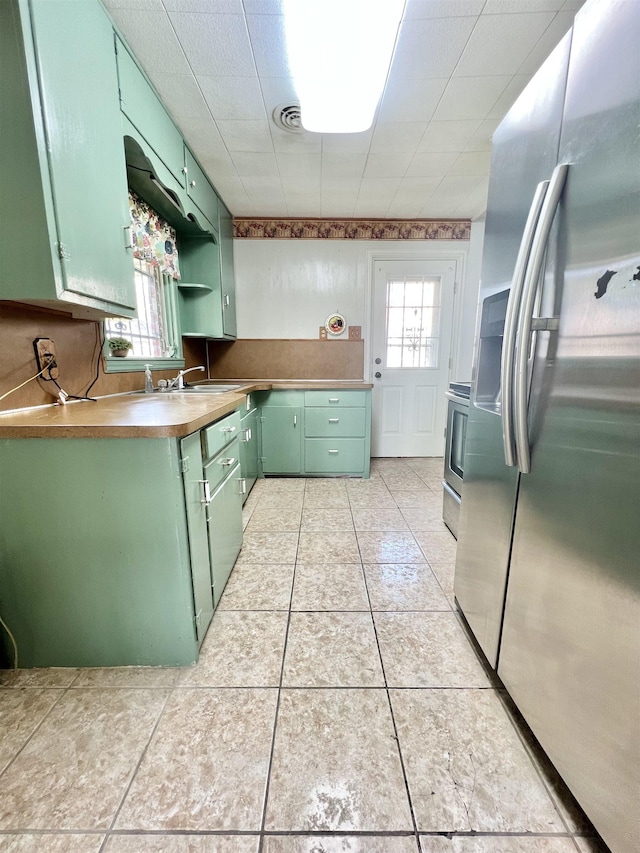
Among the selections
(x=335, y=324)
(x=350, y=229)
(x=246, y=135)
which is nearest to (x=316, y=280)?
(x=335, y=324)

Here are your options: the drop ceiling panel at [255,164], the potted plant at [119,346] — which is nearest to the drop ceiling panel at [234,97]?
the drop ceiling panel at [255,164]

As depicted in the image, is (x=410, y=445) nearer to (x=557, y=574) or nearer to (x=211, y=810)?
(x=557, y=574)

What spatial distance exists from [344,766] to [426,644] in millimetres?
526

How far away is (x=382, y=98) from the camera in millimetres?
1716

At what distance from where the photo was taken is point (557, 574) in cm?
79

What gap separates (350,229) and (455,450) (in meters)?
2.52

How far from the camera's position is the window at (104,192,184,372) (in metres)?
1.92

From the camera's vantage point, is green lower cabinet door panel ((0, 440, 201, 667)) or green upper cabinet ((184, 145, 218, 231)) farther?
green upper cabinet ((184, 145, 218, 231))

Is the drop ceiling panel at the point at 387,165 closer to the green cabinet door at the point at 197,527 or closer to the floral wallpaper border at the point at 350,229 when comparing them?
the floral wallpaper border at the point at 350,229

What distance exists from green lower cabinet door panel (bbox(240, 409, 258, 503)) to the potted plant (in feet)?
2.84

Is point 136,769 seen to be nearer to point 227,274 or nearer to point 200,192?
point 200,192

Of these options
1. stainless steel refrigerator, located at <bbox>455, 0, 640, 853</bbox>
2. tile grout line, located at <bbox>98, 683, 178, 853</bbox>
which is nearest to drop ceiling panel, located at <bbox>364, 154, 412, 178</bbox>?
stainless steel refrigerator, located at <bbox>455, 0, 640, 853</bbox>

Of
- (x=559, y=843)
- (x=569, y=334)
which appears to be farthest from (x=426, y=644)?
(x=569, y=334)

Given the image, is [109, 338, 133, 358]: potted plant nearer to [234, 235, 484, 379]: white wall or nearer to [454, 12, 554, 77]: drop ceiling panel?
[234, 235, 484, 379]: white wall
